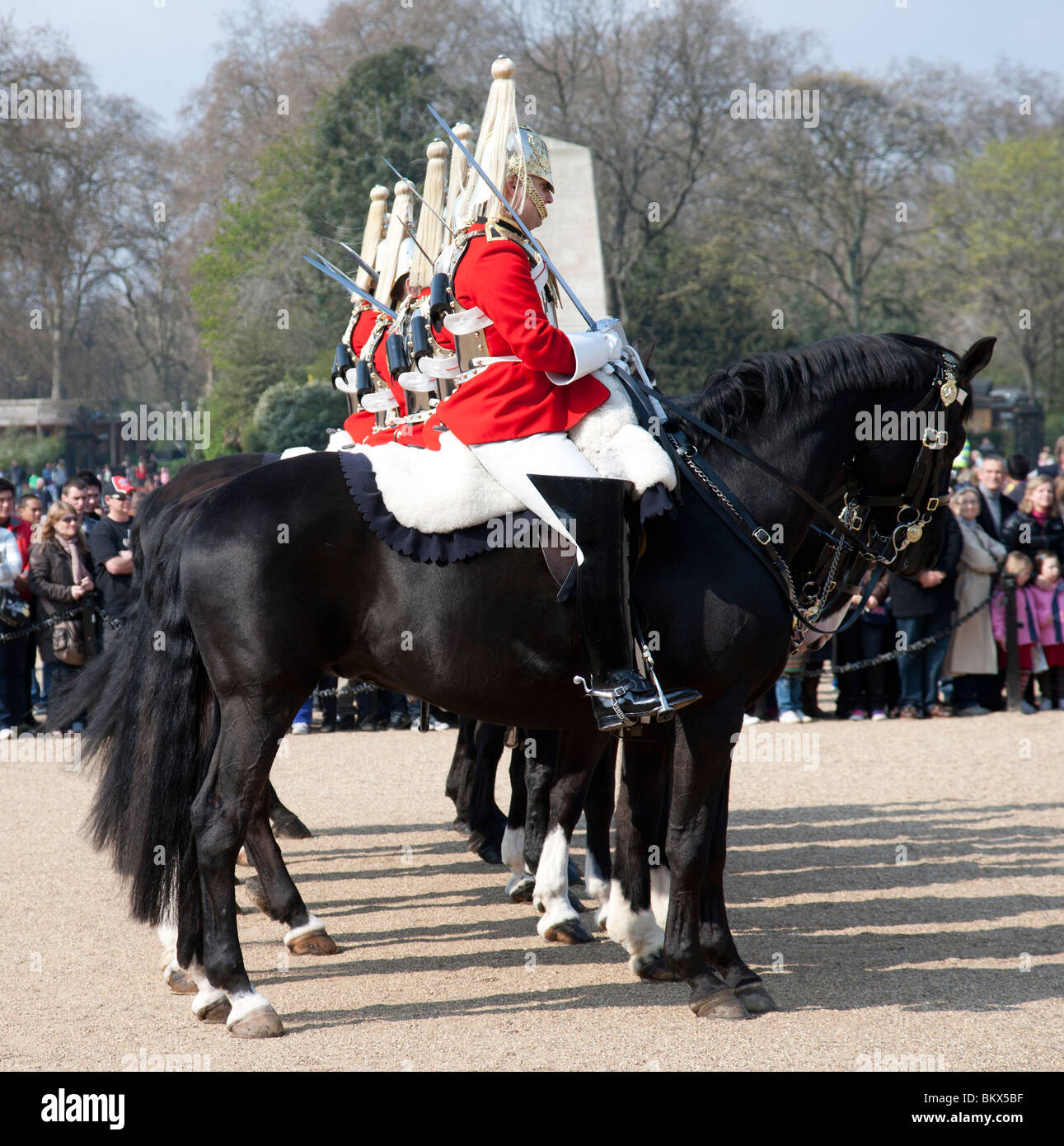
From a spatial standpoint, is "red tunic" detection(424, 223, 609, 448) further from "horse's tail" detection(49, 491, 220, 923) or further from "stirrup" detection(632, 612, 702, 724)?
"horse's tail" detection(49, 491, 220, 923)

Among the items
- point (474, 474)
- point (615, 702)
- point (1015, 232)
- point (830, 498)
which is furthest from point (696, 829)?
point (1015, 232)

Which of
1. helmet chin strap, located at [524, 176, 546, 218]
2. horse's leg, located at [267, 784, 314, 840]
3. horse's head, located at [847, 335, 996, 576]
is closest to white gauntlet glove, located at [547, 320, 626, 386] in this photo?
helmet chin strap, located at [524, 176, 546, 218]

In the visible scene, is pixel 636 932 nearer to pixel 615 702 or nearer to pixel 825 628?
pixel 615 702

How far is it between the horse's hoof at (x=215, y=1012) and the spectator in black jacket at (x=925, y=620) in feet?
24.2

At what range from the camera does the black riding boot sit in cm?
406

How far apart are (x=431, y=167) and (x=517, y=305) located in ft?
12.6

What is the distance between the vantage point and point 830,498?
15.0 feet

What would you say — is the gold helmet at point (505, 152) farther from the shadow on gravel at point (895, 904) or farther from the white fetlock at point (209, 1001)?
the shadow on gravel at point (895, 904)

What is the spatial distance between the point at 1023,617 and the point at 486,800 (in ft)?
19.8

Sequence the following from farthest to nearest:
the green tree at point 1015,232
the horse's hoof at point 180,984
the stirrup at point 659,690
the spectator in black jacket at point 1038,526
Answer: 1. the green tree at point 1015,232
2. the spectator in black jacket at point 1038,526
3. the horse's hoof at point 180,984
4. the stirrup at point 659,690

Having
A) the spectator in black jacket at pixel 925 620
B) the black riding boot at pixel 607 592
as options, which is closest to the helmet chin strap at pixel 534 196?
the black riding boot at pixel 607 592

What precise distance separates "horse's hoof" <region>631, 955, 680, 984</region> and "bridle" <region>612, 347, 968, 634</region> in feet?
4.51

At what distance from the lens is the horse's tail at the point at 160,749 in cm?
449

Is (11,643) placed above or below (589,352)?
below
